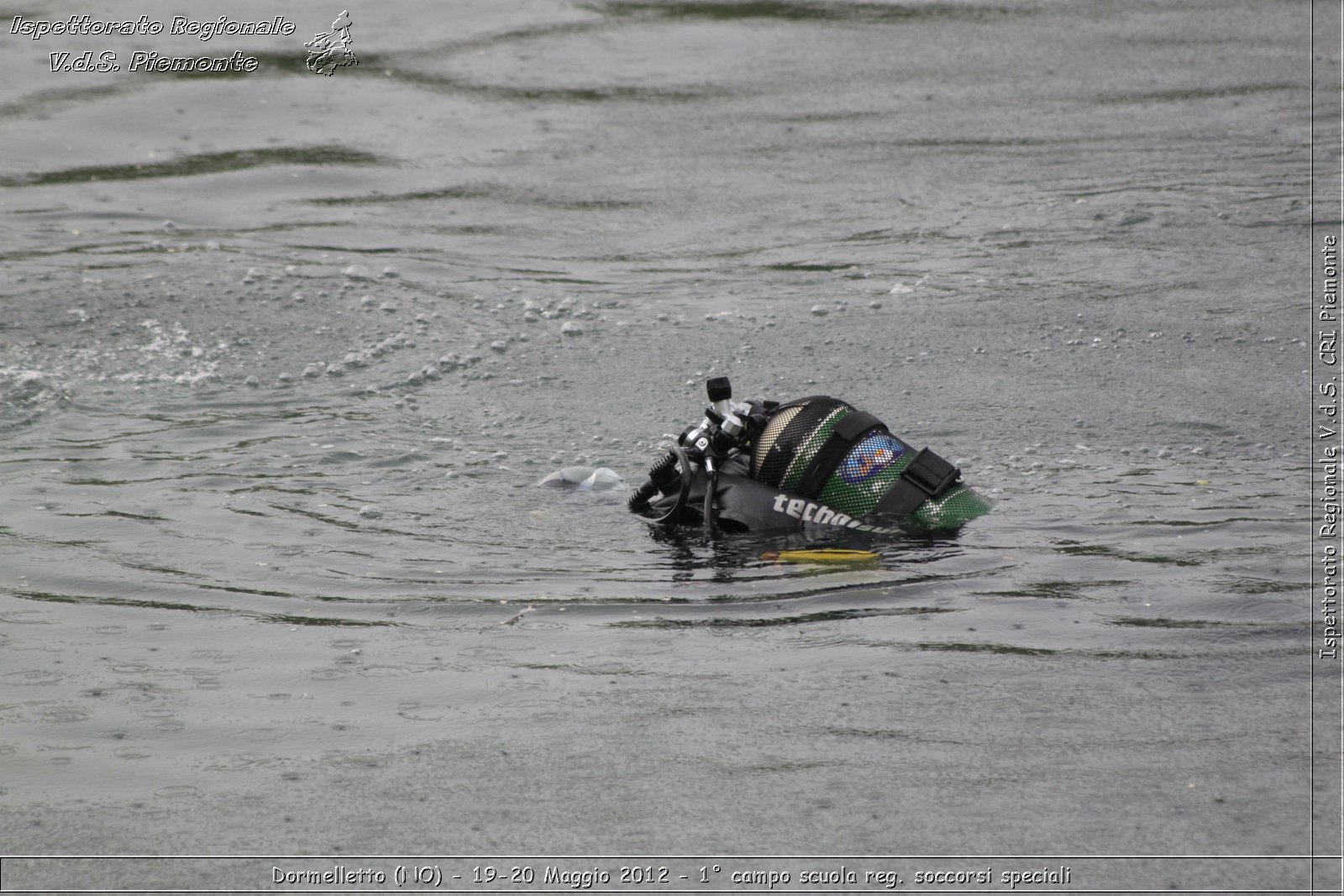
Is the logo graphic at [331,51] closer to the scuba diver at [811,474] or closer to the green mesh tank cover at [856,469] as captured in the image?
the scuba diver at [811,474]

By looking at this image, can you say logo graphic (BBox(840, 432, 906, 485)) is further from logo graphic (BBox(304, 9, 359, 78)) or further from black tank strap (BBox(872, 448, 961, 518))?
logo graphic (BBox(304, 9, 359, 78))

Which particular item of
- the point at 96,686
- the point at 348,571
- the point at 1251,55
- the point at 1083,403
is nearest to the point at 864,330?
the point at 1083,403

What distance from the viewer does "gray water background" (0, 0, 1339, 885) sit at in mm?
3910

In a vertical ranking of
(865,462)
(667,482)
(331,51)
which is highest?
(331,51)

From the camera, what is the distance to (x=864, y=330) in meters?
8.23

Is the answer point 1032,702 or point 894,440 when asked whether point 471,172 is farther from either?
point 1032,702

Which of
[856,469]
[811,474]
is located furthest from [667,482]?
[856,469]

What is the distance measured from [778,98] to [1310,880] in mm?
9461

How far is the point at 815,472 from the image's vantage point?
563 cm

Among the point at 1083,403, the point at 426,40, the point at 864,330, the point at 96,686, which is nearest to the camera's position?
the point at 96,686

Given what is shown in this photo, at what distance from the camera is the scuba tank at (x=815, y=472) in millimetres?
5617

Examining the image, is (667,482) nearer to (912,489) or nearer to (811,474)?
(811,474)

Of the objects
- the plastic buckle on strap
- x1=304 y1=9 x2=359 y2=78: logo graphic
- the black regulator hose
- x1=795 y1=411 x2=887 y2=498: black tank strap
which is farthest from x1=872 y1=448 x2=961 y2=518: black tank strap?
x1=304 y1=9 x2=359 y2=78: logo graphic

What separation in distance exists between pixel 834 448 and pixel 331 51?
9220 millimetres
